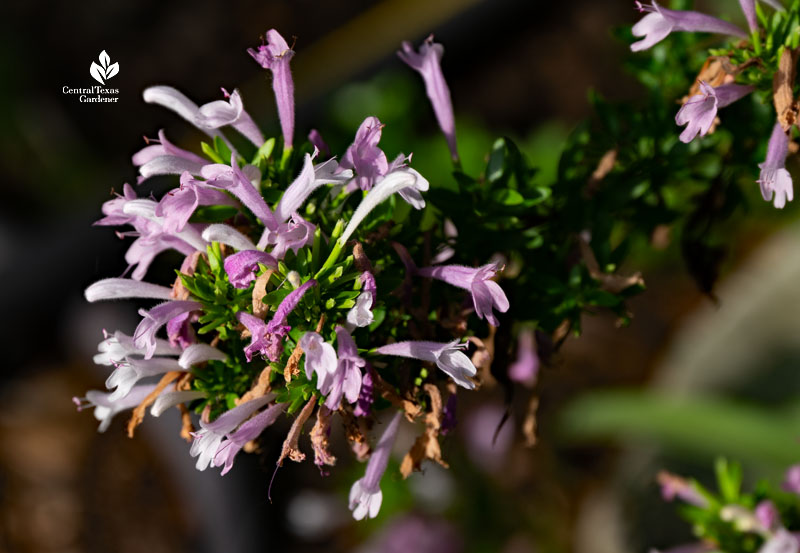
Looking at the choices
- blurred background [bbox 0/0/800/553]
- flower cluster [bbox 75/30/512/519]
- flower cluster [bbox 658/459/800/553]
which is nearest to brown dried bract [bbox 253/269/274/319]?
flower cluster [bbox 75/30/512/519]

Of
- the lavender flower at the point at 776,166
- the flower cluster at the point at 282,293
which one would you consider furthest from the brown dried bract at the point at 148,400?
the lavender flower at the point at 776,166

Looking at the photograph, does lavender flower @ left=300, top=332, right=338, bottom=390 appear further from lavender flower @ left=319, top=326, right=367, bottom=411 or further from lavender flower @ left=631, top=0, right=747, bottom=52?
lavender flower @ left=631, top=0, right=747, bottom=52

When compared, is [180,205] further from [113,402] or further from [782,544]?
[782,544]

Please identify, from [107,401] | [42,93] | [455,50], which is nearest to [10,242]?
[42,93]

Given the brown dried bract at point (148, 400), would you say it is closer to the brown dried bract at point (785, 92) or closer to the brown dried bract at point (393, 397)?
the brown dried bract at point (393, 397)

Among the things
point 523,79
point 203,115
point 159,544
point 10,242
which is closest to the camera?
point 203,115

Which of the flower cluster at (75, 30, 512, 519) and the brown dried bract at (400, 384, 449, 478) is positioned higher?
the flower cluster at (75, 30, 512, 519)

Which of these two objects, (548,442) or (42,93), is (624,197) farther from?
(42,93)
